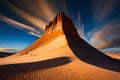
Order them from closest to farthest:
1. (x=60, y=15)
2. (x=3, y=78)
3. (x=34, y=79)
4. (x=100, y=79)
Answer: (x=3, y=78), (x=34, y=79), (x=100, y=79), (x=60, y=15)

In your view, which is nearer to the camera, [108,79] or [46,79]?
[46,79]

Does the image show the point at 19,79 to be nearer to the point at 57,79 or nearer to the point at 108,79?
the point at 57,79


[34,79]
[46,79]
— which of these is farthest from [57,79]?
[34,79]

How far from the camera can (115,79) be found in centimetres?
1130

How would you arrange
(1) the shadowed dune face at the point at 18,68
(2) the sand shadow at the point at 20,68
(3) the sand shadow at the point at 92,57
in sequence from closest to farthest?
(1) the shadowed dune face at the point at 18,68 → (2) the sand shadow at the point at 20,68 → (3) the sand shadow at the point at 92,57

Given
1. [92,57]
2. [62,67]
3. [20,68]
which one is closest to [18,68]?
[20,68]

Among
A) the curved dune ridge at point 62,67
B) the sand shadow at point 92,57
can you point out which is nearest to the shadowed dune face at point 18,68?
the curved dune ridge at point 62,67

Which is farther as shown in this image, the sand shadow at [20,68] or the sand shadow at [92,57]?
the sand shadow at [92,57]

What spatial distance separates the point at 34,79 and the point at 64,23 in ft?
146

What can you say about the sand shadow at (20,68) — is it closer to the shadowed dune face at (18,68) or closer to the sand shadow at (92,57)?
the shadowed dune face at (18,68)

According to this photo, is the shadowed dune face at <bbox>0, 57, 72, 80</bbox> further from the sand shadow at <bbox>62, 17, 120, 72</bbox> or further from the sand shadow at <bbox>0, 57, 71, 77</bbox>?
the sand shadow at <bbox>62, 17, 120, 72</bbox>

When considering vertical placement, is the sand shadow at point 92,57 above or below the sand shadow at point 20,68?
above

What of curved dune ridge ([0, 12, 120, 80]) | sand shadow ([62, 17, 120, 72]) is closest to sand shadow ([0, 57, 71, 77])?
curved dune ridge ([0, 12, 120, 80])

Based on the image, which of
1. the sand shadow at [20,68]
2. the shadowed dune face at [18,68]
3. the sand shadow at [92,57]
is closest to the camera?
the shadowed dune face at [18,68]
